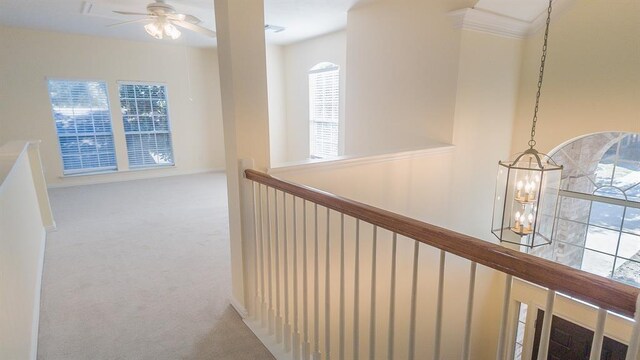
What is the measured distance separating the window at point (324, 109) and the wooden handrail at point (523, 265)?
182 inches

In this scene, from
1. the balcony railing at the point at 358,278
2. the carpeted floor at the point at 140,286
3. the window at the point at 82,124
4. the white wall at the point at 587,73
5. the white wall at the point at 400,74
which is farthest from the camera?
the window at the point at 82,124

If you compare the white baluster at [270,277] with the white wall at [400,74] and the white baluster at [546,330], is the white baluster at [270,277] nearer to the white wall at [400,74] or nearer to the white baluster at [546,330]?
the white baluster at [546,330]

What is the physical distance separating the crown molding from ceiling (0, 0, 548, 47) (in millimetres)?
48

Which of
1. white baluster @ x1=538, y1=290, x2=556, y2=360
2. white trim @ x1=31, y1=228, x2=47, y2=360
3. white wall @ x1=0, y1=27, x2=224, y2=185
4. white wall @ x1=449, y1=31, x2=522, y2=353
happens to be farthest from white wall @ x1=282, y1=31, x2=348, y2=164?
white baluster @ x1=538, y1=290, x2=556, y2=360

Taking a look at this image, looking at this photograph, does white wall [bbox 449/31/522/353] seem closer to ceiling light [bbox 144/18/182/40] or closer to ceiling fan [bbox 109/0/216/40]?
ceiling fan [bbox 109/0/216/40]

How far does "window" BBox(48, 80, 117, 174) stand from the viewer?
5660 mm

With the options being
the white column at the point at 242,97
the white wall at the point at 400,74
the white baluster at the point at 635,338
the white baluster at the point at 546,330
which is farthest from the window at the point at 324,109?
the white baluster at the point at 635,338

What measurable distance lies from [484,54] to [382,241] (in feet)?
6.81

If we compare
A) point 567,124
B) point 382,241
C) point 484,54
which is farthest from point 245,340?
point 567,124

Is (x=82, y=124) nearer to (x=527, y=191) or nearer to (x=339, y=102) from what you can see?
(x=339, y=102)

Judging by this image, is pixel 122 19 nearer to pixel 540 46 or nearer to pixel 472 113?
pixel 472 113

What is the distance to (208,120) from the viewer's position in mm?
6938

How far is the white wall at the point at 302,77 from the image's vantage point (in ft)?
18.2

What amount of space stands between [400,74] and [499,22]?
102 cm
